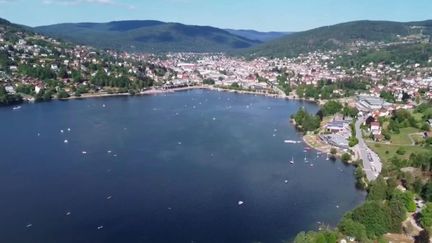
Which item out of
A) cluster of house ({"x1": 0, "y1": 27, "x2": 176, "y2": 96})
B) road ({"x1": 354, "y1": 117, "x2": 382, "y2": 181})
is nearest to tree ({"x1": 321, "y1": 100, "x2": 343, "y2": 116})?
Result: road ({"x1": 354, "y1": 117, "x2": 382, "y2": 181})

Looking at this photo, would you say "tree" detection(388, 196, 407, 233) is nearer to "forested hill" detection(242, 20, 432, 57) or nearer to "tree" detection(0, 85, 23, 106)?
"tree" detection(0, 85, 23, 106)

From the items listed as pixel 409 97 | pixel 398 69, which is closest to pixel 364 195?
pixel 409 97

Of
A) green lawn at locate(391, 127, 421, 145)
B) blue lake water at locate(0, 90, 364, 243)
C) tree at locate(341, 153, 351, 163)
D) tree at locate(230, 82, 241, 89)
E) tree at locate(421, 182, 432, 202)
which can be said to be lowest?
tree at locate(230, 82, 241, 89)

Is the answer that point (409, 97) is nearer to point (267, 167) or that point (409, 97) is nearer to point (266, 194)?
point (267, 167)

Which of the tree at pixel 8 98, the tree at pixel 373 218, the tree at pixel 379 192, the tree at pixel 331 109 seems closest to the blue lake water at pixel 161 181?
the tree at pixel 379 192

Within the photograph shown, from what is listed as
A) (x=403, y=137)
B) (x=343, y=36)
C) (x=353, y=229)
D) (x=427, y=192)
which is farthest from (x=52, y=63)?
(x=343, y=36)

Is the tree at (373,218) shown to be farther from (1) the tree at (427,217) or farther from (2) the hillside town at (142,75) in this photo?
(2) the hillside town at (142,75)
